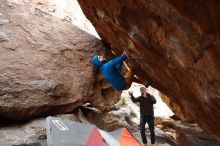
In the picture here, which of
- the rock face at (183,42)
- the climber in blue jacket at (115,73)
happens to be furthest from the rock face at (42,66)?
the rock face at (183,42)

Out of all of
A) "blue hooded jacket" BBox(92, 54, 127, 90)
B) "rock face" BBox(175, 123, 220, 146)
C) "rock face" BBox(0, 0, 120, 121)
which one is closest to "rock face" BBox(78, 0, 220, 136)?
"blue hooded jacket" BBox(92, 54, 127, 90)

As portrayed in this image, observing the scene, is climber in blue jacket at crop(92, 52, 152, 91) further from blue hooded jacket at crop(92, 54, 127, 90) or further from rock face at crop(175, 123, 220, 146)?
rock face at crop(175, 123, 220, 146)

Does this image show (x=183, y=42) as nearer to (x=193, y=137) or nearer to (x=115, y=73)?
(x=115, y=73)

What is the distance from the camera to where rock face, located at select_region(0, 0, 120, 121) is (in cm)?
1180

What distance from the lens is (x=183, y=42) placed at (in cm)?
582

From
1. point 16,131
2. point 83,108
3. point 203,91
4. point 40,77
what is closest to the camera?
point 203,91

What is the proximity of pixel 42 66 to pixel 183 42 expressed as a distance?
7675 millimetres

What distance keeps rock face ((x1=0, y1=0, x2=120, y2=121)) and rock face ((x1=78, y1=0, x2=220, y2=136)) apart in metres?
4.87

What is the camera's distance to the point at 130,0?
656cm

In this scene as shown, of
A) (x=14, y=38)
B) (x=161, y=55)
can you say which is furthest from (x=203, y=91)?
(x=14, y=38)

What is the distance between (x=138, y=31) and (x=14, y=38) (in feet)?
22.7

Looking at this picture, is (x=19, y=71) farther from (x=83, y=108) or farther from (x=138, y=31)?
(x=138, y=31)

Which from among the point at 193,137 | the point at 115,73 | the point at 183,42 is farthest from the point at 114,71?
the point at 183,42

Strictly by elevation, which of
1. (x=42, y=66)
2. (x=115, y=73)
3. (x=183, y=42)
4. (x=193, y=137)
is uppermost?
(x=183, y=42)
